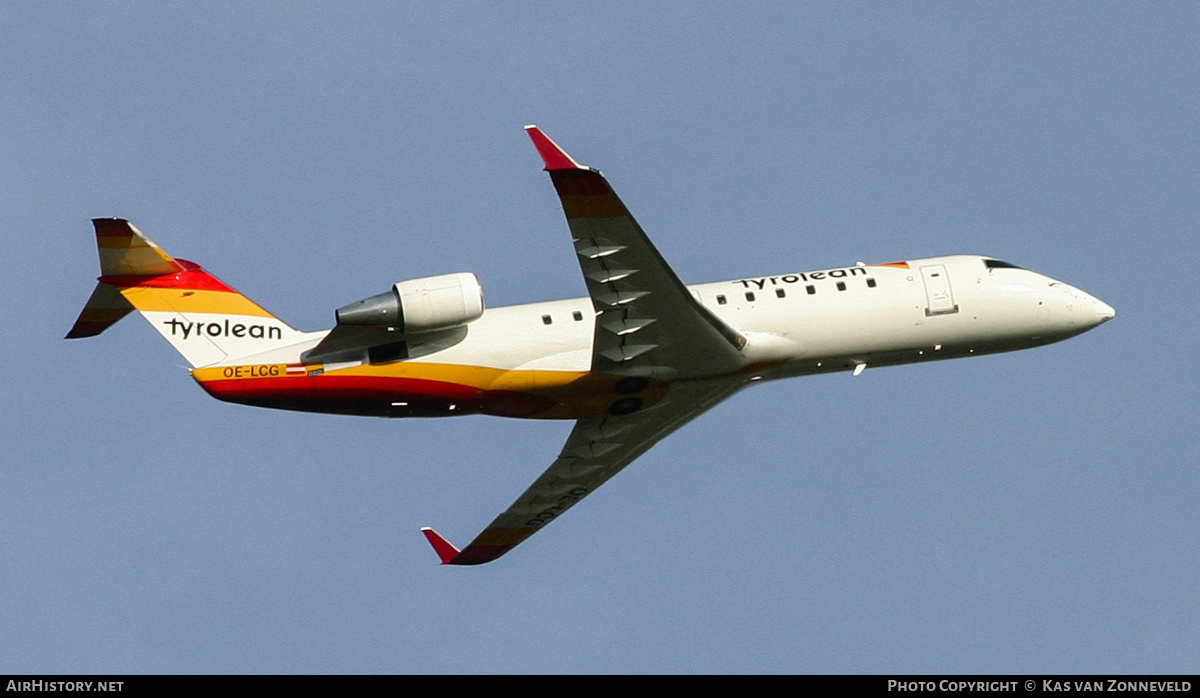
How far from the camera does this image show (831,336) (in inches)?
1479

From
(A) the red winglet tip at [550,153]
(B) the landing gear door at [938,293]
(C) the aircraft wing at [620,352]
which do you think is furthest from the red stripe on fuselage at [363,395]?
(B) the landing gear door at [938,293]

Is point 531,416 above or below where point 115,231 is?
below

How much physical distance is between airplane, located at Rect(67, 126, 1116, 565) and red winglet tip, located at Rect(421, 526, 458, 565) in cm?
630

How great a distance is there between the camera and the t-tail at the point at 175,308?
1384 inches

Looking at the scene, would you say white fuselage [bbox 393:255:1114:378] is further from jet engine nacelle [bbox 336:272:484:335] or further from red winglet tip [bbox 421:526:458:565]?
red winglet tip [bbox 421:526:458:565]

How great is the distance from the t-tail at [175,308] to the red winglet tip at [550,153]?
26.1 feet

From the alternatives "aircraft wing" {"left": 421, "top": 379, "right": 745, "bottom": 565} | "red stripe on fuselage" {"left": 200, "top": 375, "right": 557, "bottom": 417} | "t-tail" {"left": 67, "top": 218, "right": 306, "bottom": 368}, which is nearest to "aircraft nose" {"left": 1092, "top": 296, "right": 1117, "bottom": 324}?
"aircraft wing" {"left": 421, "top": 379, "right": 745, "bottom": 565}

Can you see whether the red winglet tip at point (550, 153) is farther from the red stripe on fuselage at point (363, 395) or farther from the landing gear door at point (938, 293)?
the landing gear door at point (938, 293)

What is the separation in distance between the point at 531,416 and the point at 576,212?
675 cm

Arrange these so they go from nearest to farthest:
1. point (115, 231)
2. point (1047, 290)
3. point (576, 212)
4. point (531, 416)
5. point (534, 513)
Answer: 1. point (576, 212)
2. point (115, 231)
3. point (531, 416)
4. point (1047, 290)
5. point (534, 513)
